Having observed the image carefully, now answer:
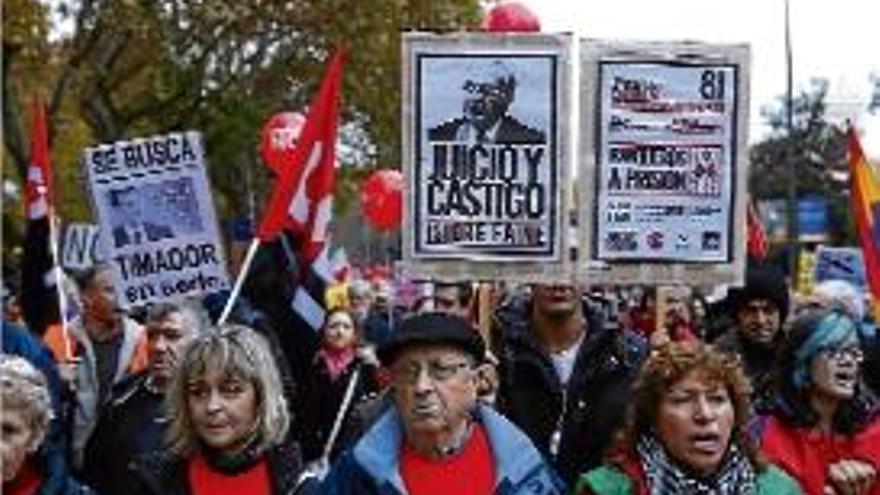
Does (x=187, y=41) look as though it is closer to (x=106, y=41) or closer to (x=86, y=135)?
(x=106, y=41)

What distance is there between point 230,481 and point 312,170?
370 cm

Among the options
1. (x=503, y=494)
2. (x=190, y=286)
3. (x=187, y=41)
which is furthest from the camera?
(x=187, y=41)

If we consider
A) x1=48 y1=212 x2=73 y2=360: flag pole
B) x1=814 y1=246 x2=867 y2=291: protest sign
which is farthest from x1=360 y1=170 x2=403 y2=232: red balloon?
x1=48 y1=212 x2=73 y2=360: flag pole

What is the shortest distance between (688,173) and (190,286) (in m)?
2.25

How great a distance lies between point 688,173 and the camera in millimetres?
6754

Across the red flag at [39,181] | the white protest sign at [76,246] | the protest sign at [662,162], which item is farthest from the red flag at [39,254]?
the white protest sign at [76,246]

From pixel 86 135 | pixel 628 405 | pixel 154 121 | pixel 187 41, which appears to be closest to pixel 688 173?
pixel 628 405

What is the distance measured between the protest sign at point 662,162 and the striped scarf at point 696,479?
1648mm

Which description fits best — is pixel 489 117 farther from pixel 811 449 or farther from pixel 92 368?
pixel 92 368

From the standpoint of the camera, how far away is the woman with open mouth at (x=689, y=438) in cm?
512

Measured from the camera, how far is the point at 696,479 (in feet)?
16.8

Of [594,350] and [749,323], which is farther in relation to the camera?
[749,323]

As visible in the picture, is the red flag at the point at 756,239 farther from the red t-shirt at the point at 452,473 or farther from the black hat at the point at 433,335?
the red t-shirt at the point at 452,473

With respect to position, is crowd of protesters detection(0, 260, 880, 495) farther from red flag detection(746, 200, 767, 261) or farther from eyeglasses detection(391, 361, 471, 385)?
red flag detection(746, 200, 767, 261)
